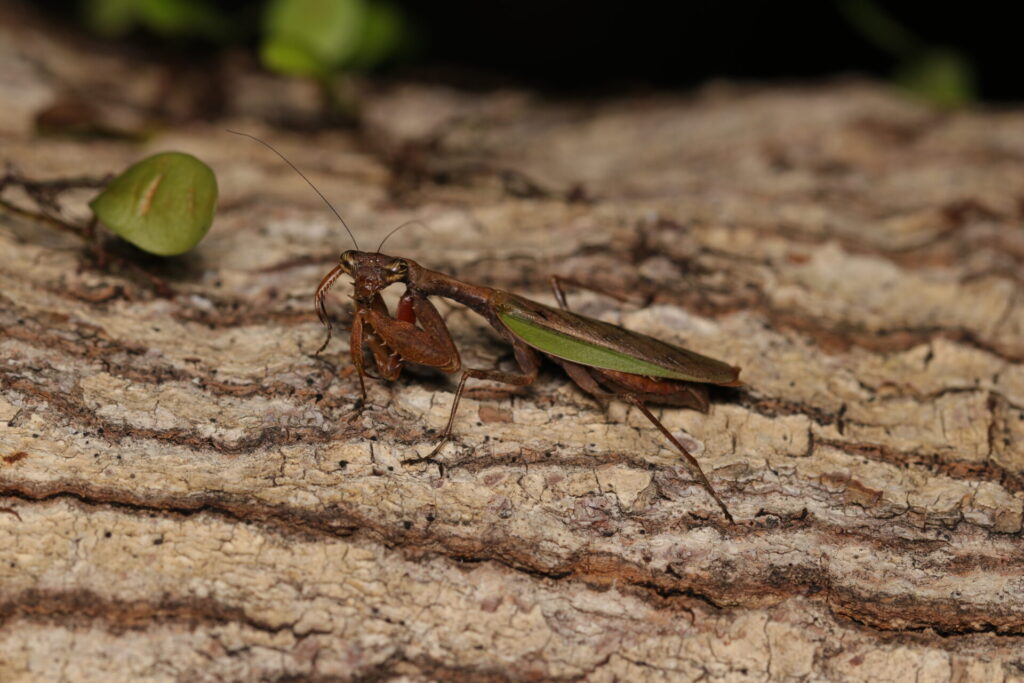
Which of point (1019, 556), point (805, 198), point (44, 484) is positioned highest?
point (805, 198)

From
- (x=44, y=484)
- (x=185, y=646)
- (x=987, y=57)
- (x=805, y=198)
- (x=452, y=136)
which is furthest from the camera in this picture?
(x=987, y=57)

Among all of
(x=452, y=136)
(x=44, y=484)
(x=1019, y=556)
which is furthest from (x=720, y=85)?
(x=44, y=484)

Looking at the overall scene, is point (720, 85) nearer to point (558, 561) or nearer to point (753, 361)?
point (753, 361)

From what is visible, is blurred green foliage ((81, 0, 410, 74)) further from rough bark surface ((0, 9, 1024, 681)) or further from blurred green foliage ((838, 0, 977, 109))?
blurred green foliage ((838, 0, 977, 109))

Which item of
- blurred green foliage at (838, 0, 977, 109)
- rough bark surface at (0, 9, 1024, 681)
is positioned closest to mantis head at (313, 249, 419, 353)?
rough bark surface at (0, 9, 1024, 681)

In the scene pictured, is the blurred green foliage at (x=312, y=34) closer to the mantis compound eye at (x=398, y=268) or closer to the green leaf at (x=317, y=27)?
the green leaf at (x=317, y=27)

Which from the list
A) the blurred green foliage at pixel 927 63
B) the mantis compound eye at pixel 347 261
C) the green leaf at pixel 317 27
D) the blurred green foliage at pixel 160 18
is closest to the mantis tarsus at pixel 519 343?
the mantis compound eye at pixel 347 261

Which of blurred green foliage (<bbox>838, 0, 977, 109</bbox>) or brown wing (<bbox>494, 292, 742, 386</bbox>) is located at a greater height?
blurred green foliage (<bbox>838, 0, 977, 109</bbox>)
